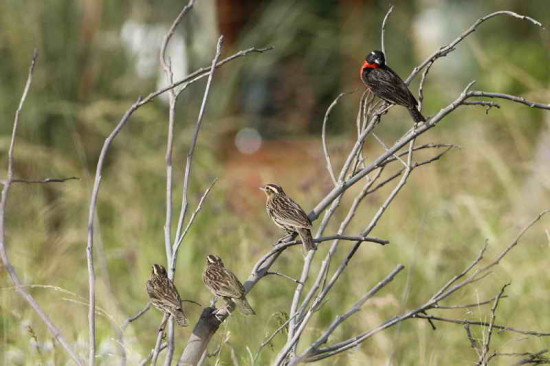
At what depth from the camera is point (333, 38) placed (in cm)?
1096

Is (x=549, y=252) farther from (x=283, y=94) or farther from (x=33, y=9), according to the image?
(x=283, y=94)

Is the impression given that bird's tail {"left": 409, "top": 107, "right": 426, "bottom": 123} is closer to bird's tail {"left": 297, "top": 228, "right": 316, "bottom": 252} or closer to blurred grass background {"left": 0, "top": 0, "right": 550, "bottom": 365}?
bird's tail {"left": 297, "top": 228, "right": 316, "bottom": 252}

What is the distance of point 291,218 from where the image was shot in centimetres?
268

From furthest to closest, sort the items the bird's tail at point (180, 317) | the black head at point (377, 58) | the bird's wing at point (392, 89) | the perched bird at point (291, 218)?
the black head at point (377, 58), the bird's wing at point (392, 89), the perched bird at point (291, 218), the bird's tail at point (180, 317)

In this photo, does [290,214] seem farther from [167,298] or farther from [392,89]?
[392,89]

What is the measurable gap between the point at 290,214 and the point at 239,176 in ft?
19.1

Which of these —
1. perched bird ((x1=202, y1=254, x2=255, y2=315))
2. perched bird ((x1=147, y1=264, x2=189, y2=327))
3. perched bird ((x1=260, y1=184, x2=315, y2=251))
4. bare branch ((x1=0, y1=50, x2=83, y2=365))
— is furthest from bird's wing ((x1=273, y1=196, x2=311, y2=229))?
bare branch ((x1=0, y1=50, x2=83, y2=365))

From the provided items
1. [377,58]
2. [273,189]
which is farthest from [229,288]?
[377,58]

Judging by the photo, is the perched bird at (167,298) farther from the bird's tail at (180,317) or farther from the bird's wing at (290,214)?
the bird's wing at (290,214)

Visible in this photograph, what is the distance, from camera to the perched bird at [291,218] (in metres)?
2.64

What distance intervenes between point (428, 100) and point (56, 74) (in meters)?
4.31

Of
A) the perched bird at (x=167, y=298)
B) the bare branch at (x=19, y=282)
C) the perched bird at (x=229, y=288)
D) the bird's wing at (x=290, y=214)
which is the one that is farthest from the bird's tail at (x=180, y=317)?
the bird's wing at (x=290, y=214)

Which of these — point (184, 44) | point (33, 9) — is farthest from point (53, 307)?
point (184, 44)

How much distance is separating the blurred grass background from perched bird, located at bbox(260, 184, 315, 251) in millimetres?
366
